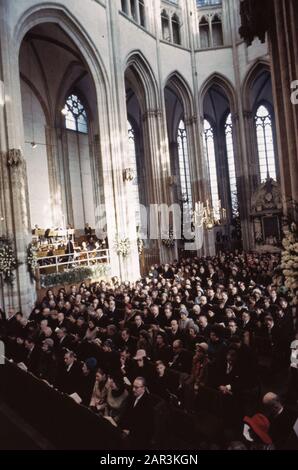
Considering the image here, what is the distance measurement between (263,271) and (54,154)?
15.8 meters

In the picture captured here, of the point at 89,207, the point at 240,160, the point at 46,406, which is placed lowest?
the point at 46,406

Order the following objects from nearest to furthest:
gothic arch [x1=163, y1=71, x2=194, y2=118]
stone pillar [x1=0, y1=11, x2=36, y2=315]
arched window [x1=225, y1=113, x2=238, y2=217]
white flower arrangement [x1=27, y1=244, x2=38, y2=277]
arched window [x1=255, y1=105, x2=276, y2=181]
→ stone pillar [x1=0, y1=11, x2=36, y2=315]
white flower arrangement [x1=27, y1=244, x2=38, y2=277]
gothic arch [x1=163, y1=71, x2=194, y2=118]
arched window [x1=255, y1=105, x2=276, y2=181]
arched window [x1=225, y1=113, x2=238, y2=217]

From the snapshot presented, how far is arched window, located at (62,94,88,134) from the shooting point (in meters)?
27.2

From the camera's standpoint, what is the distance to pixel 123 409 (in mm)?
5758

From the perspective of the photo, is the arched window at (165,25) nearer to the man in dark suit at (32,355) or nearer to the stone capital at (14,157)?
the stone capital at (14,157)

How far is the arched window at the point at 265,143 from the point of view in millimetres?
32500

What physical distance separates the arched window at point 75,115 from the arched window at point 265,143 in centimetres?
1450

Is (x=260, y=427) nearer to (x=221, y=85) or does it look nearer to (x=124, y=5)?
(x=124, y=5)

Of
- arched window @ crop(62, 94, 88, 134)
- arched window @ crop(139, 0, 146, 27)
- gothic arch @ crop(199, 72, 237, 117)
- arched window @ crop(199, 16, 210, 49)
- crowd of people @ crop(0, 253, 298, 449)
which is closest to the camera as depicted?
crowd of people @ crop(0, 253, 298, 449)

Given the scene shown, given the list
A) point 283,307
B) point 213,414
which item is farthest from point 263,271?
point 213,414

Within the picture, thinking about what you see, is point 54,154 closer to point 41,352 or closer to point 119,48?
point 119,48

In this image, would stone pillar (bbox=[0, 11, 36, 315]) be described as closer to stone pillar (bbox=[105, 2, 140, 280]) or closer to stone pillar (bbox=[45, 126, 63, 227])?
stone pillar (bbox=[105, 2, 140, 280])

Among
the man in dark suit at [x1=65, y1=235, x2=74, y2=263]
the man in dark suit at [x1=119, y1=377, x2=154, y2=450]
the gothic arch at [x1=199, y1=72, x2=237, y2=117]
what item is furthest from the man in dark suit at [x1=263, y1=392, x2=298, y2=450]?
the gothic arch at [x1=199, y1=72, x2=237, y2=117]

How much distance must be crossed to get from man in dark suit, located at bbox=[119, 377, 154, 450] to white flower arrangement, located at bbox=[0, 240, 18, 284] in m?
10.6
